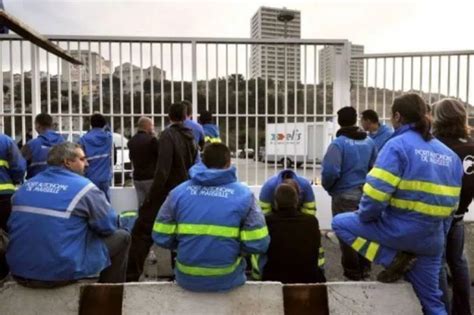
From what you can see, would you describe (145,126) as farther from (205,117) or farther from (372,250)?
(372,250)

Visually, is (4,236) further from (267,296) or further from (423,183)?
(423,183)

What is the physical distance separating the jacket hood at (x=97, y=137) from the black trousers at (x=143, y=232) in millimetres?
1776

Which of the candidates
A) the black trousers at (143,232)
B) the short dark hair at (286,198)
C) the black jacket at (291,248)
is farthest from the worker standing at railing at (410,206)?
the black trousers at (143,232)

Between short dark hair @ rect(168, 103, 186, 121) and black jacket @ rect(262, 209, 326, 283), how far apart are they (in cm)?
228

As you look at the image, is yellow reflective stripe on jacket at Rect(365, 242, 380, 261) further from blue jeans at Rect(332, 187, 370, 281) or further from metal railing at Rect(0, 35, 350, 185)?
metal railing at Rect(0, 35, 350, 185)

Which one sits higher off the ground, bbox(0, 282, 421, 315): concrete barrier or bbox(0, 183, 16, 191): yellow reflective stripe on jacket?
bbox(0, 183, 16, 191): yellow reflective stripe on jacket

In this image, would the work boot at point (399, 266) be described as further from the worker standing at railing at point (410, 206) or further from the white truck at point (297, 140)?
the white truck at point (297, 140)

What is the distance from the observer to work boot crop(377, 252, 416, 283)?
371 centimetres

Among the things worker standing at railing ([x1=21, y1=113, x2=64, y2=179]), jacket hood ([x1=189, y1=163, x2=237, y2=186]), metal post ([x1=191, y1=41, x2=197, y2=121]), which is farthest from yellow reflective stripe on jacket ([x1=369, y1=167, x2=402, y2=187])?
metal post ([x1=191, y1=41, x2=197, y2=121])

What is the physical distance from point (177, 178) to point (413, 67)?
4610mm

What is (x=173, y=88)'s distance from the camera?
8.41 meters

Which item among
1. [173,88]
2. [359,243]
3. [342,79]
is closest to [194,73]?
[173,88]

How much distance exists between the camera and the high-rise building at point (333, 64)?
8.51 metres

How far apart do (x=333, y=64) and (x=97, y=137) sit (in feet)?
12.5
